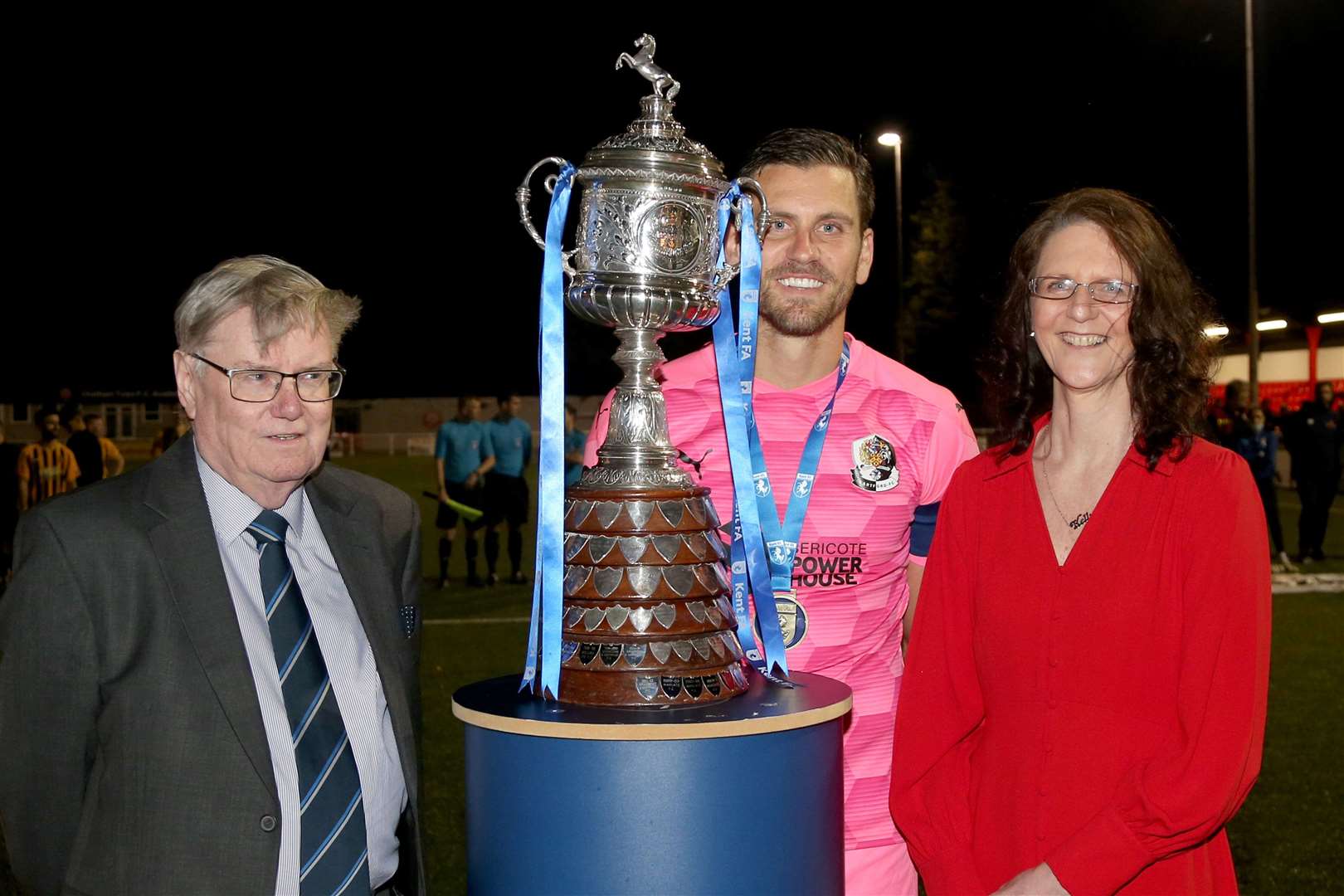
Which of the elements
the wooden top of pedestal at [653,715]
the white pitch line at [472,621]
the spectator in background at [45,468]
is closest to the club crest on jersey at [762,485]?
the wooden top of pedestal at [653,715]

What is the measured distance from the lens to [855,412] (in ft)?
9.58

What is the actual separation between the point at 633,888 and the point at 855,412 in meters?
1.33

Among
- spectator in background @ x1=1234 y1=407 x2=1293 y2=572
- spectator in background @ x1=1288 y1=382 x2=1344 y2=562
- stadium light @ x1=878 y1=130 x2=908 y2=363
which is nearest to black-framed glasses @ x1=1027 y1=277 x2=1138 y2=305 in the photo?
spectator in background @ x1=1234 y1=407 x2=1293 y2=572

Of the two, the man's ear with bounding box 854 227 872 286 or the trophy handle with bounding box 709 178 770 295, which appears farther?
the man's ear with bounding box 854 227 872 286

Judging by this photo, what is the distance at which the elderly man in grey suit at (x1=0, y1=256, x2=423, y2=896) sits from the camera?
7.36ft

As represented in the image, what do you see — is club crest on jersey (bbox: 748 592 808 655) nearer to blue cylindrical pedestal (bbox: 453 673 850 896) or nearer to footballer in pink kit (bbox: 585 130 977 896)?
footballer in pink kit (bbox: 585 130 977 896)

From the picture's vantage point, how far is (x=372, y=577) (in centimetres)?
262

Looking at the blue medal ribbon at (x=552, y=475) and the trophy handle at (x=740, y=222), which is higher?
the trophy handle at (x=740, y=222)

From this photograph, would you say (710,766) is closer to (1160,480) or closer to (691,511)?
(691,511)

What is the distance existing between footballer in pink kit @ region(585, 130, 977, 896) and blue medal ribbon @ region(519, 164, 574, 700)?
25.5 inches

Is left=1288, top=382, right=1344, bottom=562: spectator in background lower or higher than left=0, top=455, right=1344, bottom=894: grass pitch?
higher

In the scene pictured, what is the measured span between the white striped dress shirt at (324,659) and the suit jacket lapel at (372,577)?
0.09 feet

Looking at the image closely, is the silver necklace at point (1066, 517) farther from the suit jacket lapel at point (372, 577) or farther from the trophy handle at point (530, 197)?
the suit jacket lapel at point (372, 577)

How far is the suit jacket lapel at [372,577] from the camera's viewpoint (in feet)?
8.27
